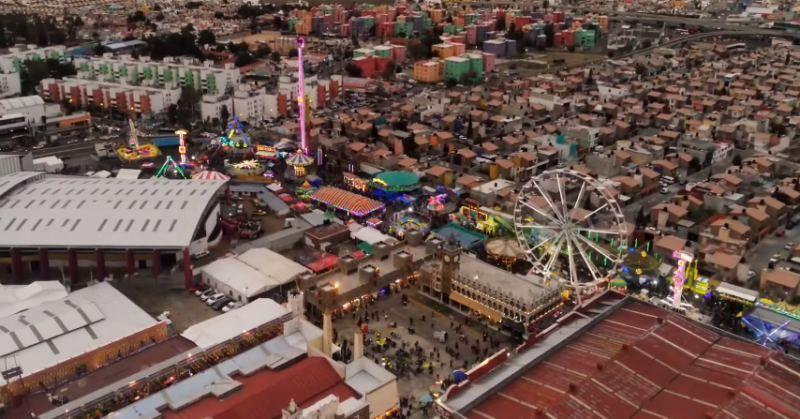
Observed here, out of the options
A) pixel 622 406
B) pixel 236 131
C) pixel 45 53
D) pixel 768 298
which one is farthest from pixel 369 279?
pixel 45 53

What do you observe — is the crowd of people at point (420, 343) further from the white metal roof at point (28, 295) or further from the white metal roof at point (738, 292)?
the white metal roof at point (28, 295)

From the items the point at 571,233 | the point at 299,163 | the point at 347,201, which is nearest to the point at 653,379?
the point at 571,233

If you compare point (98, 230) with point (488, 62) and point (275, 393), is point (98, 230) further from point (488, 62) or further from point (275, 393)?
point (488, 62)

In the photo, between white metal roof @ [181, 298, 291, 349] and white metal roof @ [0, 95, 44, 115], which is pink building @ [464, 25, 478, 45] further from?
white metal roof @ [181, 298, 291, 349]

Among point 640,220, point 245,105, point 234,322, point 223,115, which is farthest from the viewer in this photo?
point 245,105

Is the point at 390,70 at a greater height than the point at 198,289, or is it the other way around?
the point at 390,70

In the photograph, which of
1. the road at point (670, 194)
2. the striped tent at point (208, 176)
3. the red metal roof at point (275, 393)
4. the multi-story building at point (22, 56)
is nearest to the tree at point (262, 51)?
the multi-story building at point (22, 56)
